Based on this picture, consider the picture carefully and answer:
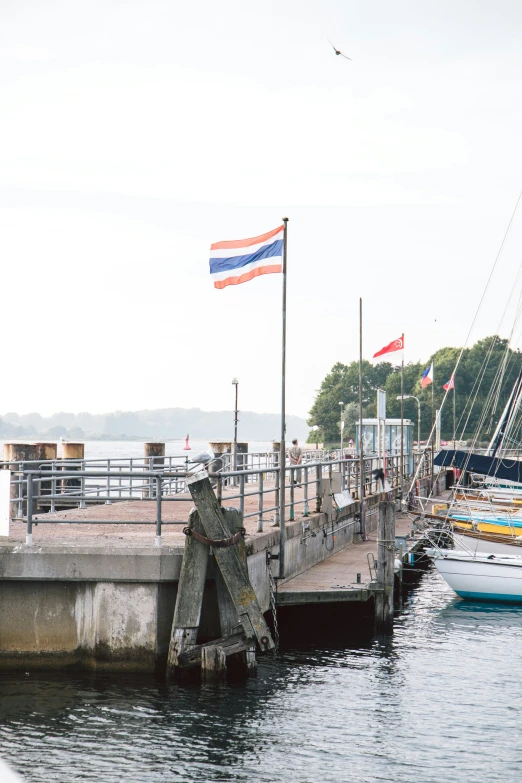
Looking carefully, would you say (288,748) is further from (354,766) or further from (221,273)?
(221,273)

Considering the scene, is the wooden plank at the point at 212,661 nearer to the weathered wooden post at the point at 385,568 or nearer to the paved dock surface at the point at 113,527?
the paved dock surface at the point at 113,527

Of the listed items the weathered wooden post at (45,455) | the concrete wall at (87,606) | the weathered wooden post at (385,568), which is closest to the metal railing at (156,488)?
the weathered wooden post at (45,455)

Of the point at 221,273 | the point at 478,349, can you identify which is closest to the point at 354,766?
the point at 221,273

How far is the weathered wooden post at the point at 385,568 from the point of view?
17094mm

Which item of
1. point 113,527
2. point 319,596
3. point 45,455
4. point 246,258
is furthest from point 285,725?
point 45,455

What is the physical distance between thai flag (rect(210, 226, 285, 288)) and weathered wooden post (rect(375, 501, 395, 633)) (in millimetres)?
4890

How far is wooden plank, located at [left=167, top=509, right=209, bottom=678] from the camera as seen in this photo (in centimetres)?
1341

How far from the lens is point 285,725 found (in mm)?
12328

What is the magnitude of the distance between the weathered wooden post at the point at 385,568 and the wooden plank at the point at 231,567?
12.3 ft

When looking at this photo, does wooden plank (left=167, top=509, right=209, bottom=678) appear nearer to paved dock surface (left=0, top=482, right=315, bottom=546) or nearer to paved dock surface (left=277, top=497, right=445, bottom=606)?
paved dock surface (left=0, top=482, right=315, bottom=546)

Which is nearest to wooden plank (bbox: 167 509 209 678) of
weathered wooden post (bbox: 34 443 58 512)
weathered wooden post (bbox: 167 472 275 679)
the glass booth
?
weathered wooden post (bbox: 167 472 275 679)

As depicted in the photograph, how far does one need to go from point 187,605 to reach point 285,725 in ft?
7.08

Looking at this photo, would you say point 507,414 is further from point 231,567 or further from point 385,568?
point 231,567

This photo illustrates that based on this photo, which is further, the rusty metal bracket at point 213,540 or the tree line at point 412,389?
the tree line at point 412,389
